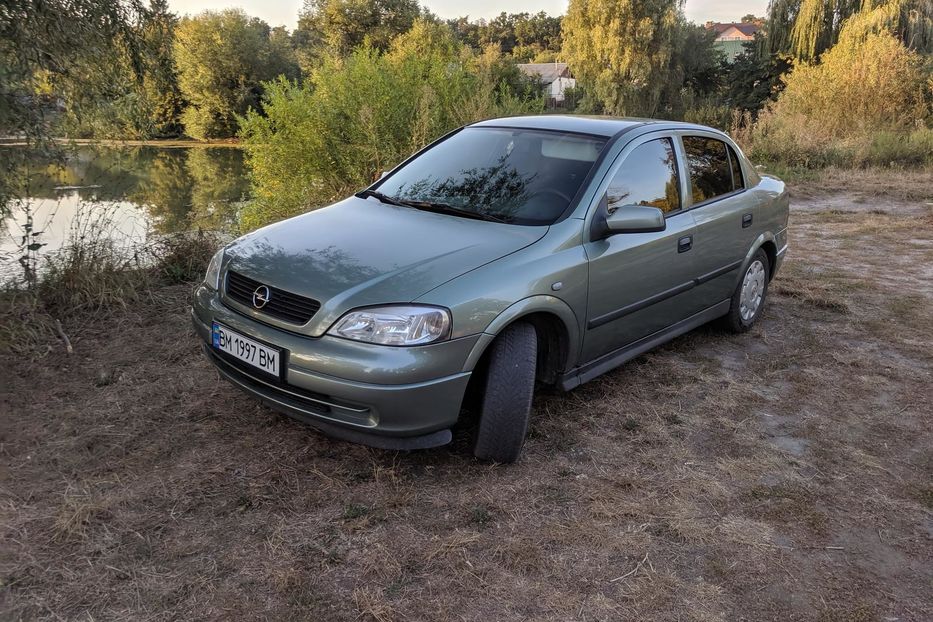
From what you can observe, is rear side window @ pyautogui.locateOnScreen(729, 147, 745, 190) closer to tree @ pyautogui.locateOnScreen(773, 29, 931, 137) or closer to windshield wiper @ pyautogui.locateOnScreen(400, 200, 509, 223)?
windshield wiper @ pyautogui.locateOnScreen(400, 200, 509, 223)

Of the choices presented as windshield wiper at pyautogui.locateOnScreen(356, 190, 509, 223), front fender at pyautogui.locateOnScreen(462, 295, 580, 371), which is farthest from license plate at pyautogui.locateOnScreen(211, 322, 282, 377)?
windshield wiper at pyautogui.locateOnScreen(356, 190, 509, 223)

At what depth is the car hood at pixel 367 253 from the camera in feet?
9.52

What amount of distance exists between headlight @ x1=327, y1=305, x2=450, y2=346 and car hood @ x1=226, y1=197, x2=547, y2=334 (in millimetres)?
44

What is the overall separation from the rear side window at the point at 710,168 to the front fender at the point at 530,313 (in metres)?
1.53

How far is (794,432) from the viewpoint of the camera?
148 inches

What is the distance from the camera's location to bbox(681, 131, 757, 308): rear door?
4.43 metres

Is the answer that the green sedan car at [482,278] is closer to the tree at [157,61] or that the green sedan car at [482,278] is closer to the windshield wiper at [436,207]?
the windshield wiper at [436,207]

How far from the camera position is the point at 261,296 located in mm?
3076

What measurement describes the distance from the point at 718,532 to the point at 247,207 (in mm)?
9702

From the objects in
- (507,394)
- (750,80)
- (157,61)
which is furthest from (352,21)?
(507,394)

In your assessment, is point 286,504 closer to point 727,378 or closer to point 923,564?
point 923,564

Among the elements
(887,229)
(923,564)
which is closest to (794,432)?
(923,564)

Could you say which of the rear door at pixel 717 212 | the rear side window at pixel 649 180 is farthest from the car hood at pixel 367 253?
the rear door at pixel 717 212

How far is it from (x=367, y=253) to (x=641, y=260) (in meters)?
1.61
